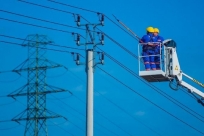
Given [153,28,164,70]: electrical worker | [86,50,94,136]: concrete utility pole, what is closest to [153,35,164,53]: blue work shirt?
[153,28,164,70]: electrical worker

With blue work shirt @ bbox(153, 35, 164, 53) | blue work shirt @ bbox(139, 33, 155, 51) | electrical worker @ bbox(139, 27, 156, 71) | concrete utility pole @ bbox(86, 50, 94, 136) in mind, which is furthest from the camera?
concrete utility pole @ bbox(86, 50, 94, 136)

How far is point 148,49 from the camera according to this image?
77.7 feet

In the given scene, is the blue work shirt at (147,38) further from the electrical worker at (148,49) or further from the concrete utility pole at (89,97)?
the concrete utility pole at (89,97)

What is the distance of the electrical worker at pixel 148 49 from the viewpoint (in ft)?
76.9

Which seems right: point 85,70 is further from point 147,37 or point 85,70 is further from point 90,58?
point 147,37

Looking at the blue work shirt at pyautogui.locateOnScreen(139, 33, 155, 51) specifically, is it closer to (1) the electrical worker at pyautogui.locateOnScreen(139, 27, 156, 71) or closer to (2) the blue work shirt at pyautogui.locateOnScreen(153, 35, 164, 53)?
(1) the electrical worker at pyautogui.locateOnScreen(139, 27, 156, 71)

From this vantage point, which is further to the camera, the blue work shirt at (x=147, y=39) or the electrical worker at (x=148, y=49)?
the blue work shirt at (x=147, y=39)

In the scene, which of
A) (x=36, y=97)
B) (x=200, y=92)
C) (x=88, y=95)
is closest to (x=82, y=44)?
(x=88, y=95)

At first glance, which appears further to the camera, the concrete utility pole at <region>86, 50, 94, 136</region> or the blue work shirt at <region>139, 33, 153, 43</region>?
the concrete utility pole at <region>86, 50, 94, 136</region>

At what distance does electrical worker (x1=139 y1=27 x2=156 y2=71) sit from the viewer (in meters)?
23.4

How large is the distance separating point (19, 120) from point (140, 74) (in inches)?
1067

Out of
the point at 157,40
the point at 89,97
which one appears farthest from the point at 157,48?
the point at 89,97

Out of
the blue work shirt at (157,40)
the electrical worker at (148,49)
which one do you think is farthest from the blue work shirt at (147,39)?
the blue work shirt at (157,40)

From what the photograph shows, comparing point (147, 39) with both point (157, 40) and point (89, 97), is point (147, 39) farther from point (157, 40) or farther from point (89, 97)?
point (89, 97)
